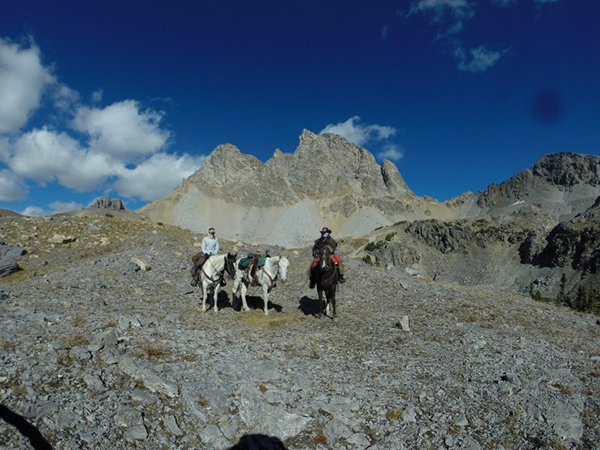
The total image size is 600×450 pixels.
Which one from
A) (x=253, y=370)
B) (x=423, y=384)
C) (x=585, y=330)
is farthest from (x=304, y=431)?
(x=585, y=330)

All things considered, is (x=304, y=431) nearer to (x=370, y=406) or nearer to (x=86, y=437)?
(x=370, y=406)

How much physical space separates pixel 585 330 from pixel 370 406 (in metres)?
13.7

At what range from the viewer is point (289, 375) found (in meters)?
10.3

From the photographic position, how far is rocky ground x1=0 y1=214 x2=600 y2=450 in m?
7.54

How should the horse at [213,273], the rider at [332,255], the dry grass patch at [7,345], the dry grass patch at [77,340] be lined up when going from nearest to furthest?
the dry grass patch at [7,345] < the dry grass patch at [77,340] < the rider at [332,255] < the horse at [213,273]

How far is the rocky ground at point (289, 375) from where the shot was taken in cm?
754

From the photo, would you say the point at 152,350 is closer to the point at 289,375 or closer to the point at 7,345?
the point at 7,345

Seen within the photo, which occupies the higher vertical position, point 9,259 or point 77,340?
point 9,259

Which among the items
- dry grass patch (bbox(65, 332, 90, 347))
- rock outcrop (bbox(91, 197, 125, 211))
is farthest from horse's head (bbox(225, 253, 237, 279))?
rock outcrop (bbox(91, 197, 125, 211))

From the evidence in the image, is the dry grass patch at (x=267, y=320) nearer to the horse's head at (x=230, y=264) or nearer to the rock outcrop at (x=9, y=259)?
the horse's head at (x=230, y=264)

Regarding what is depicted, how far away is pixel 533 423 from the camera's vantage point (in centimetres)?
799

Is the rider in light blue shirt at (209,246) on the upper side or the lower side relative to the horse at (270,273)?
upper

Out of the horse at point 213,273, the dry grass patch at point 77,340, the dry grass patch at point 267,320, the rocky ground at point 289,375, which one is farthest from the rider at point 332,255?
the dry grass patch at point 77,340

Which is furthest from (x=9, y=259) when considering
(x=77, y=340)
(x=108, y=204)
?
A: (x=108, y=204)
